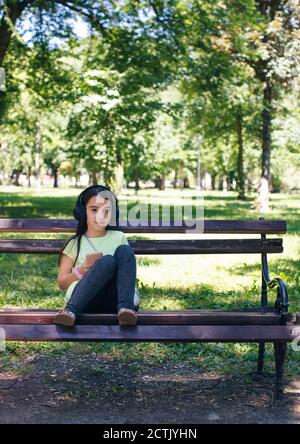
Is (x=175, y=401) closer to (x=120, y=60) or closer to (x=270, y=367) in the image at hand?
(x=270, y=367)

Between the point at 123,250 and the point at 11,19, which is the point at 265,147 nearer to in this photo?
the point at 11,19

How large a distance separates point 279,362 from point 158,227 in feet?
3.85

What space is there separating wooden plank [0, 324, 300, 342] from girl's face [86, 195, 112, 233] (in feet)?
2.50

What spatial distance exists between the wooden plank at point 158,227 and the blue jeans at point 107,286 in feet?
1.66

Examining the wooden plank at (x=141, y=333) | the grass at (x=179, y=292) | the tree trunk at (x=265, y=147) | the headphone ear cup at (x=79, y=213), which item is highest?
the tree trunk at (x=265, y=147)

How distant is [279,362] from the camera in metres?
3.69

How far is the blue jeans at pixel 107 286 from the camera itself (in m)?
3.46

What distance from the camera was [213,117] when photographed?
23312mm

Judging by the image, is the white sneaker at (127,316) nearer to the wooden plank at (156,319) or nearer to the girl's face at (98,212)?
the wooden plank at (156,319)

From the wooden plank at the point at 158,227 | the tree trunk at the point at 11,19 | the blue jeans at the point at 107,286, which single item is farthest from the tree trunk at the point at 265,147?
the blue jeans at the point at 107,286

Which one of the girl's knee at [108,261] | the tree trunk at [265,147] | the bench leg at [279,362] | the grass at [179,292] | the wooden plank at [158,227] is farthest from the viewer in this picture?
the tree trunk at [265,147]

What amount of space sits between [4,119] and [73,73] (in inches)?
216

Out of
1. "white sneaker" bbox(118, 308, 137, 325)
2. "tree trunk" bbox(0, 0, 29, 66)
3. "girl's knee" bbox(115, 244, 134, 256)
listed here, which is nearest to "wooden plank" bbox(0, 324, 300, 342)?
"white sneaker" bbox(118, 308, 137, 325)

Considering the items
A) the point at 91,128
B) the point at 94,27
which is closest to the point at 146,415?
the point at 94,27
